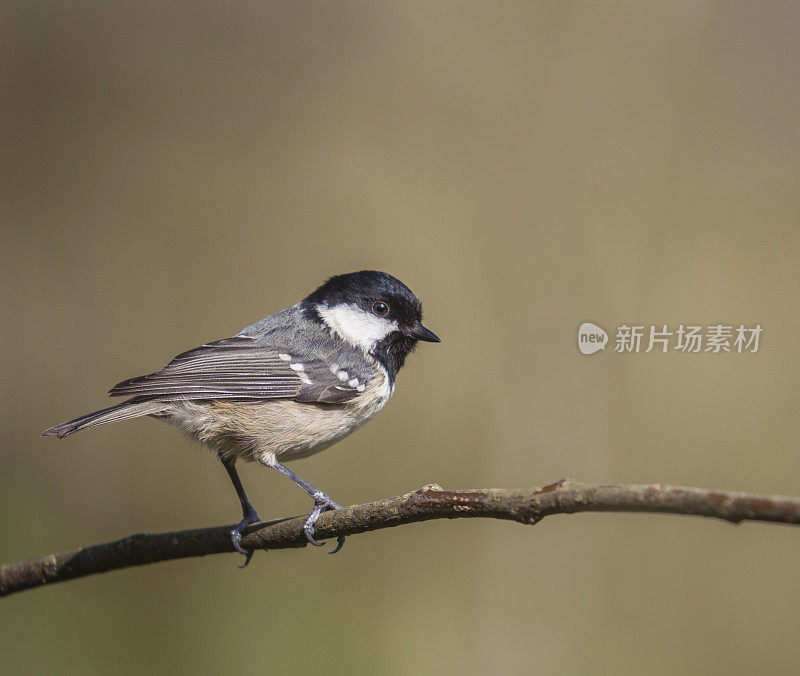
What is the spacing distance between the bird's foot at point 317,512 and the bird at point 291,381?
13 mm

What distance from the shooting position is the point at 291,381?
2043 millimetres

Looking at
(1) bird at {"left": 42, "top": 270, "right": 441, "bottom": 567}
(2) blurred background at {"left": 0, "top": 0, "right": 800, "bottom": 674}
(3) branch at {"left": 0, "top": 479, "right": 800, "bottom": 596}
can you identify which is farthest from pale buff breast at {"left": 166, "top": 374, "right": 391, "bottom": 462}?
(2) blurred background at {"left": 0, "top": 0, "right": 800, "bottom": 674}

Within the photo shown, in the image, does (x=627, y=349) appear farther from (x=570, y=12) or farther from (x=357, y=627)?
(x=570, y=12)

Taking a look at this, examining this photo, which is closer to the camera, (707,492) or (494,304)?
(707,492)

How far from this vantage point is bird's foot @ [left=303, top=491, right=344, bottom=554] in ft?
4.59

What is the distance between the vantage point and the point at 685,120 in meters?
3.32

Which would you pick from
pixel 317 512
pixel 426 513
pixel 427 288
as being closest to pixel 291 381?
pixel 317 512

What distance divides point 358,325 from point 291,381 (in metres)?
0.29

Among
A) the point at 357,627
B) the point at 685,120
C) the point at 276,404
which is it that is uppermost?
the point at 685,120

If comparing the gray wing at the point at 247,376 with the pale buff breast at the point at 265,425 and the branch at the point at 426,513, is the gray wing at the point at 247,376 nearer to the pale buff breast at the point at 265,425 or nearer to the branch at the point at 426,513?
the pale buff breast at the point at 265,425

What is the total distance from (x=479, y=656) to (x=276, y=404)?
4.30ft

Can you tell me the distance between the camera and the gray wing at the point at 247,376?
1.91 meters

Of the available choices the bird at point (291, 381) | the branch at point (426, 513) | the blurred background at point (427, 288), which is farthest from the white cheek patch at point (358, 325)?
the branch at point (426, 513)

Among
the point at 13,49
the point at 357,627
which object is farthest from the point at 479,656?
the point at 13,49
